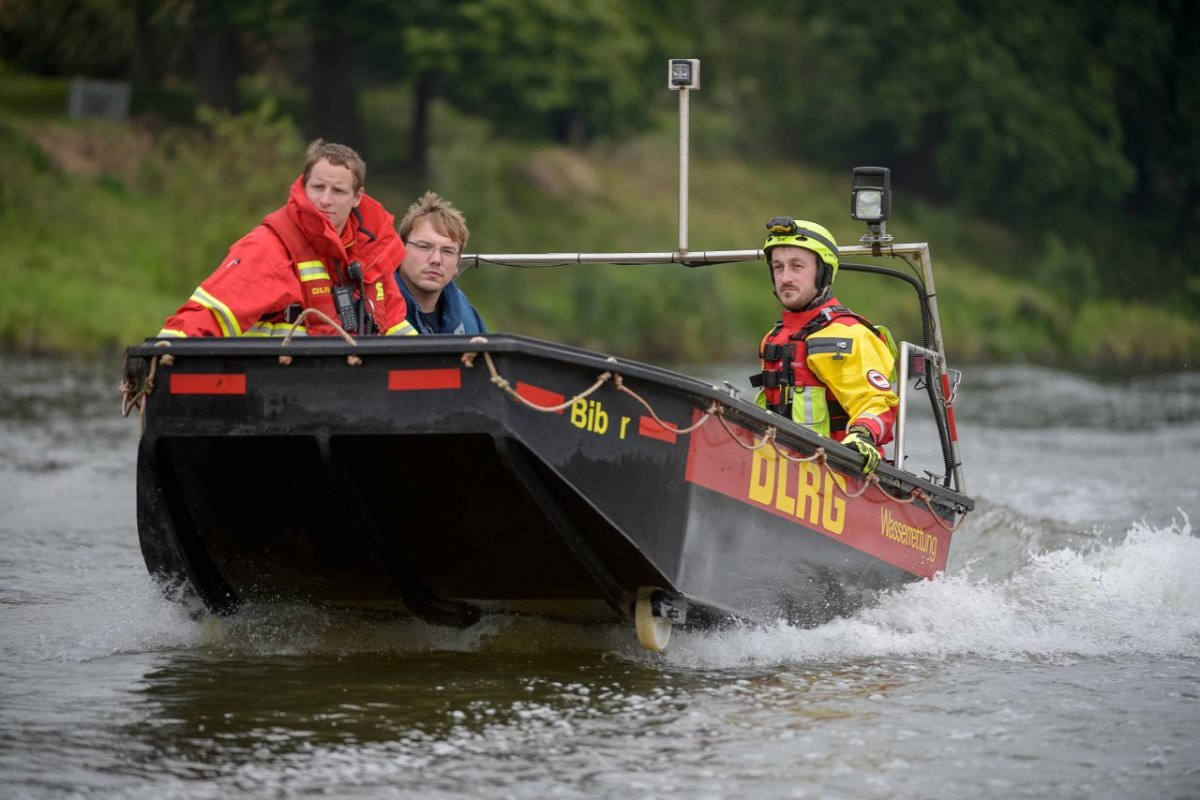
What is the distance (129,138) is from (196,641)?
77.9 feet

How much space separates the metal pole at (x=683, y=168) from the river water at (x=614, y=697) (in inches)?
72.3

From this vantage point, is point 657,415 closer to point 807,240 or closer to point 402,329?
point 402,329

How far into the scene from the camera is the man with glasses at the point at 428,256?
734 cm

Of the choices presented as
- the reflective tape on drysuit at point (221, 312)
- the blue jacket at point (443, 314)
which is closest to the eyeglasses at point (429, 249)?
the blue jacket at point (443, 314)

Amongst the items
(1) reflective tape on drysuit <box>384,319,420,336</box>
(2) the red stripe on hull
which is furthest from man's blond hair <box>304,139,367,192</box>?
(2) the red stripe on hull

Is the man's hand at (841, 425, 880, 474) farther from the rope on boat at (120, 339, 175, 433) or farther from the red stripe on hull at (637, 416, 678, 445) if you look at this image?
the rope on boat at (120, 339, 175, 433)

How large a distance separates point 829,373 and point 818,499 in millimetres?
796

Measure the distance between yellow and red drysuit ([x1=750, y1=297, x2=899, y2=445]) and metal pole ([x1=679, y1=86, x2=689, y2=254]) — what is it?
2.05 feet

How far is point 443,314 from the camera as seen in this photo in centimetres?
764

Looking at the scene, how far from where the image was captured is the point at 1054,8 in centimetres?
4775

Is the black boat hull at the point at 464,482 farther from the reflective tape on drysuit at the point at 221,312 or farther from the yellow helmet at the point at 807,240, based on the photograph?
the yellow helmet at the point at 807,240

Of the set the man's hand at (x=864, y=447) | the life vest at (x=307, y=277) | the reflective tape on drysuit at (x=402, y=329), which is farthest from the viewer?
the man's hand at (x=864, y=447)

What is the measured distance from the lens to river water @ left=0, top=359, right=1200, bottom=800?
5.70 metres

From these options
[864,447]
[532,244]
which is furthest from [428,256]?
[532,244]
